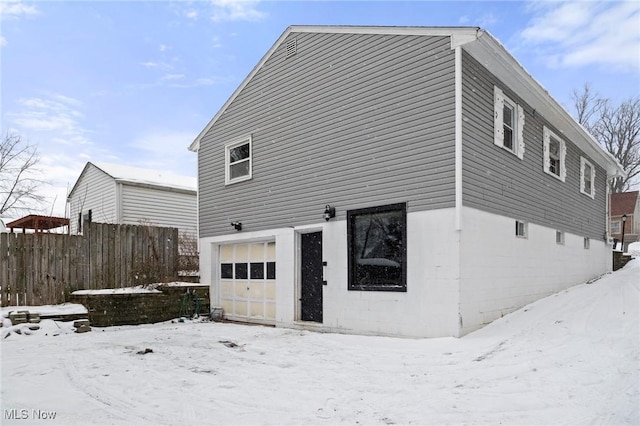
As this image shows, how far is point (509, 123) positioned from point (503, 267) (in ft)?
10.5

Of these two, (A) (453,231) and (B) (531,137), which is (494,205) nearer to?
(A) (453,231)

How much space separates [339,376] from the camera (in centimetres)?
529

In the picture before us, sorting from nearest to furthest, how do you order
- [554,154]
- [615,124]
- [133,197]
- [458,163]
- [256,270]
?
1. [458,163]
2. [256,270]
3. [554,154]
4. [133,197]
5. [615,124]

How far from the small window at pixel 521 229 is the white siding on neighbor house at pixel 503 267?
4.5 inches

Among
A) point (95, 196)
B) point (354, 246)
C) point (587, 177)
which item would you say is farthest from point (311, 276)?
point (95, 196)

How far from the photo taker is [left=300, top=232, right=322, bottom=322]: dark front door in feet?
31.2

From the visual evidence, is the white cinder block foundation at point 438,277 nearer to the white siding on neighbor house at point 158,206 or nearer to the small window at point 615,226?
the white siding on neighbor house at point 158,206

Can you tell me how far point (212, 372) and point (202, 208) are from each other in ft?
26.1

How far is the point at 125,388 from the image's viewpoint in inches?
187

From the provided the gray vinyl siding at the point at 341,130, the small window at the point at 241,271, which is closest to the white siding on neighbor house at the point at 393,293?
the gray vinyl siding at the point at 341,130

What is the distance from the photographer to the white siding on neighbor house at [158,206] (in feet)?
57.0

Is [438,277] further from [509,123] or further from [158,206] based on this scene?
[158,206]

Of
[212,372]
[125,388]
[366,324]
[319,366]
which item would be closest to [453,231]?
[366,324]

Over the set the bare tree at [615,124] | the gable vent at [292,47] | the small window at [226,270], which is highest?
the bare tree at [615,124]
